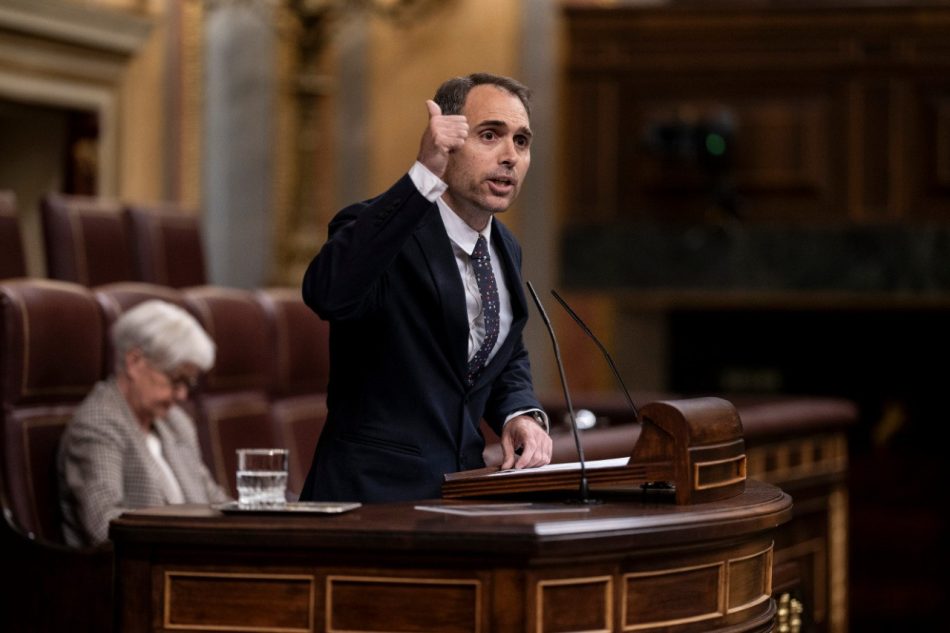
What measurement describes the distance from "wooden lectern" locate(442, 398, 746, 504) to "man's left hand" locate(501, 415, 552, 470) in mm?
130

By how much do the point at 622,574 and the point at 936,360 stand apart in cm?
565

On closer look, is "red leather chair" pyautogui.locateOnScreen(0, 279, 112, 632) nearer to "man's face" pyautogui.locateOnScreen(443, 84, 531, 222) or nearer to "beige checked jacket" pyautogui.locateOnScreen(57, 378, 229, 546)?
"beige checked jacket" pyautogui.locateOnScreen(57, 378, 229, 546)

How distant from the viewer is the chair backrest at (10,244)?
14.9 feet

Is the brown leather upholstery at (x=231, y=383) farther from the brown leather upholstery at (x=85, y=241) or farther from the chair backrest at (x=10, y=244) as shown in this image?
the brown leather upholstery at (x=85, y=241)

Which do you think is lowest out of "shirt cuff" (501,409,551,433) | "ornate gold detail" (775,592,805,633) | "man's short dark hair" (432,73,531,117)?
"ornate gold detail" (775,592,805,633)

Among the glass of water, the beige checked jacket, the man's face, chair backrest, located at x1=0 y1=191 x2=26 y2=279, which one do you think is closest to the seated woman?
the beige checked jacket

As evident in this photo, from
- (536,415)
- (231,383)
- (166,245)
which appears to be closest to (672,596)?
(536,415)

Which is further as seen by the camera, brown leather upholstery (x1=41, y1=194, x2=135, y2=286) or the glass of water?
brown leather upholstery (x1=41, y1=194, x2=135, y2=286)

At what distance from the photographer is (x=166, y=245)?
560cm

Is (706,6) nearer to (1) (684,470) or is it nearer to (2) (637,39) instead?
(2) (637,39)

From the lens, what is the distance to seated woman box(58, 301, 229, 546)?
351cm

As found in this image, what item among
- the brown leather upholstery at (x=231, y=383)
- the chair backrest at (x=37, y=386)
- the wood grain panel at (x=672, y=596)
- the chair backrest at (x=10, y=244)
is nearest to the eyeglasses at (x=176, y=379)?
the chair backrest at (x=37, y=386)

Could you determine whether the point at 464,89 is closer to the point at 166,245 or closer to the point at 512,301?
the point at 512,301

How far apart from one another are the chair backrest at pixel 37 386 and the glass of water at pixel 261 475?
1.33 metres
